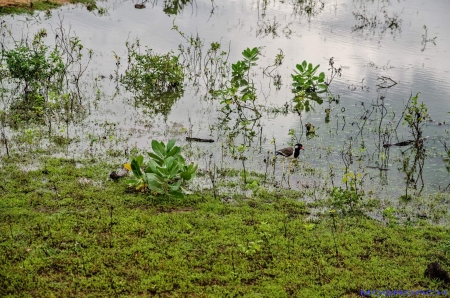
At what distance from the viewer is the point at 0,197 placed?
22.3 feet

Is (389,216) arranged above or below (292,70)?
below

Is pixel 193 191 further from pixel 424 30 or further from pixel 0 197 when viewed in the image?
pixel 424 30

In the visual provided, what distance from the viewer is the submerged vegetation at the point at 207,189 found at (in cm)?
544

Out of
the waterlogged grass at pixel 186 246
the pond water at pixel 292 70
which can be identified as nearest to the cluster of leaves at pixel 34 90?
the pond water at pixel 292 70

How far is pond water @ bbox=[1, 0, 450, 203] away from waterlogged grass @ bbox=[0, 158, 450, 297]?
1.60 metres

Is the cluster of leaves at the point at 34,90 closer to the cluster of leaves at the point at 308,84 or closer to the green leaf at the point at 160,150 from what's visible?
the green leaf at the point at 160,150

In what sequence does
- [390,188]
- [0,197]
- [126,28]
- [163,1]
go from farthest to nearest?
[163,1], [126,28], [390,188], [0,197]

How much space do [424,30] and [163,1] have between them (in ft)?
42.4

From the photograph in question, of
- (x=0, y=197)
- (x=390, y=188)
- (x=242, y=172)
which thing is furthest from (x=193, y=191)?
(x=390, y=188)

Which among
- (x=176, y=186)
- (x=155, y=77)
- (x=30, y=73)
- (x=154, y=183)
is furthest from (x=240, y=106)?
(x=30, y=73)

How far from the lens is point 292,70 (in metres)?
15.4

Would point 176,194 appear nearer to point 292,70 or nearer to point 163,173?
point 163,173

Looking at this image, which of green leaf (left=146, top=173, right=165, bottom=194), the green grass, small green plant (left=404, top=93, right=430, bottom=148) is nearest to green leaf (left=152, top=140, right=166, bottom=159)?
green leaf (left=146, top=173, right=165, bottom=194)

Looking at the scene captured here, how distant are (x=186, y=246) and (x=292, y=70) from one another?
10.5 m
